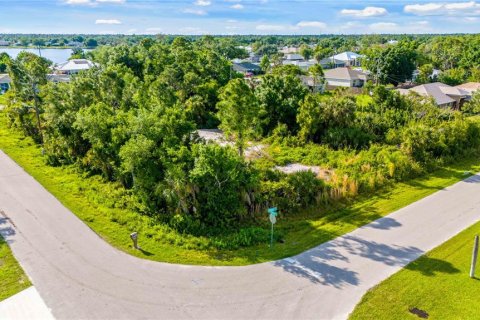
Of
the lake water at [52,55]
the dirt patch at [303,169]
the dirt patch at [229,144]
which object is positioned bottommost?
the dirt patch at [303,169]

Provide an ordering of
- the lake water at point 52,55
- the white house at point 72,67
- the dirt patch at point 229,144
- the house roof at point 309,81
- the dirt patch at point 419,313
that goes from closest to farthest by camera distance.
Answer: the dirt patch at point 419,313, the dirt patch at point 229,144, the house roof at point 309,81, the white house at point 72,67, the lake water at point 52,55

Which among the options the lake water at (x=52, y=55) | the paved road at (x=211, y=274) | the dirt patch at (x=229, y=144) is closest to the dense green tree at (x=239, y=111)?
the dirt patch at (x=229, y=144)

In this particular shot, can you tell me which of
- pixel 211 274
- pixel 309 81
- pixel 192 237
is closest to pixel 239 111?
pixel 192 237

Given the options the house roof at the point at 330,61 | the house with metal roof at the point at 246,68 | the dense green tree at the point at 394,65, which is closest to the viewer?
the dense green tree at the point at 394,65

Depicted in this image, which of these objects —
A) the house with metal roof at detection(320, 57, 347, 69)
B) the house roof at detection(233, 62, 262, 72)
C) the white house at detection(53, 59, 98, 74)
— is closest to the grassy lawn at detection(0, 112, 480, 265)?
the white house at detection(53, 59, 98, 74)

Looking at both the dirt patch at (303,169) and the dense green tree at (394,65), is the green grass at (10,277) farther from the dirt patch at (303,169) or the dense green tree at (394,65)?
the dense green tree at (394,65)

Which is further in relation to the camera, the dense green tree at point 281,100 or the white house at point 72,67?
the white house at point 72,67

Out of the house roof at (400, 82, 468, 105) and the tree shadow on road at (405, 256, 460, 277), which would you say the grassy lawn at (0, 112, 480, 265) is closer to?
the tree shadow on road at (405, 256, 460, 277)

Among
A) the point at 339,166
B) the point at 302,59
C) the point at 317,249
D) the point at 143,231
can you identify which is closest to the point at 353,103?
the point at 339,166
